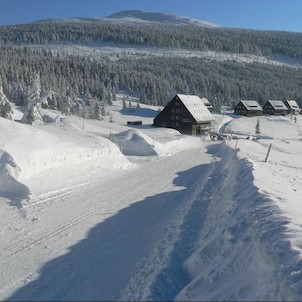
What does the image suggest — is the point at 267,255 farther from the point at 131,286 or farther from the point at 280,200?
the point at 280,200

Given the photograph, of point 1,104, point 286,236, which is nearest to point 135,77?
point 1,104

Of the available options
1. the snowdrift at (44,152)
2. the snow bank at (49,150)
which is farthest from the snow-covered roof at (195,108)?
the snow bank at (49,150)

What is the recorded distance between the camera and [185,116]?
6938 cm

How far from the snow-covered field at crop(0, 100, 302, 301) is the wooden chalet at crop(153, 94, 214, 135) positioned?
40.8 m

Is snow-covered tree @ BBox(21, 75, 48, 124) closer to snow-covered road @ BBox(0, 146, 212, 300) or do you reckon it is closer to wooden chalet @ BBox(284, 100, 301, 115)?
snow-covered road @ BBox(0, 146, 212, 300)

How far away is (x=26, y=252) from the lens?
14.0 metres

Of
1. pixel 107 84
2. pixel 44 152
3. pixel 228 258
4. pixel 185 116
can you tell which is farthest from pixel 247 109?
pixel 228 258

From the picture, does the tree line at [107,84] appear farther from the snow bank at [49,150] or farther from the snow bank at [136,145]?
the snow bank at [49,150]

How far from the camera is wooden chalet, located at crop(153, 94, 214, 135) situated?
2709 inches

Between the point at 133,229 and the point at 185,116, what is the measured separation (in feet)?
179

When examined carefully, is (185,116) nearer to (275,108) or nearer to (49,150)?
(49,150)

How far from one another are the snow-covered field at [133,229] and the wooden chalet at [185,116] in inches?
1605


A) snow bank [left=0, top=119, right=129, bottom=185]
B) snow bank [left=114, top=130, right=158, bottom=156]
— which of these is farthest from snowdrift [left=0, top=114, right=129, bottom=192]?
snow bank [left=114, top=130, right=158, bottom=156]

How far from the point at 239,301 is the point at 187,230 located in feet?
20.4
